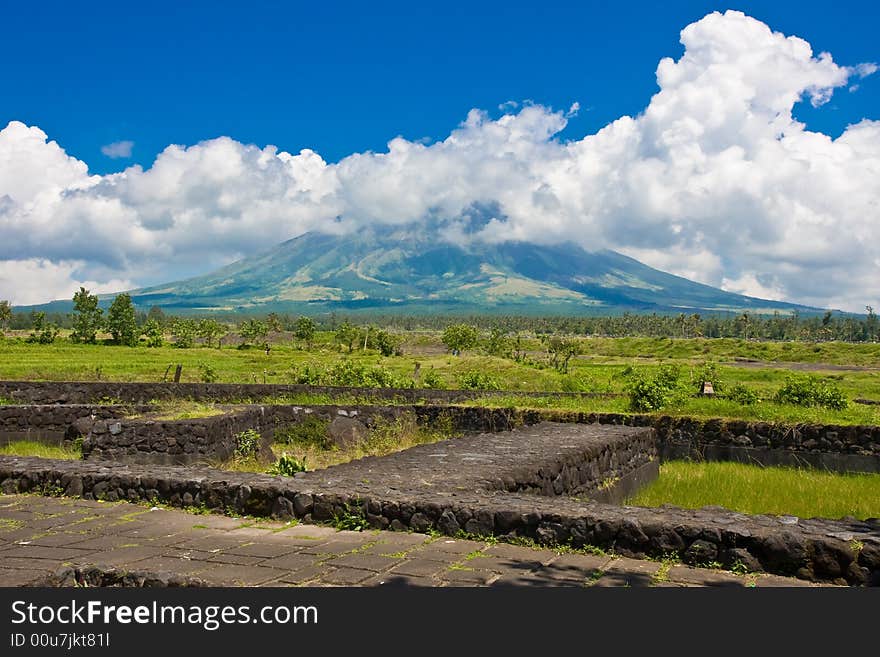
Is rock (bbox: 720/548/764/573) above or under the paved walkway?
above

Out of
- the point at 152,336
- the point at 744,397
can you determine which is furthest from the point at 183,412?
the point at 152,336

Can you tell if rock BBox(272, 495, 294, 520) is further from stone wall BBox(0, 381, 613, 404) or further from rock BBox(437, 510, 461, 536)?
stone wall BBox(0, 381, 613, 404)

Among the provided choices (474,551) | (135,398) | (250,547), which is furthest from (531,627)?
(135,398)

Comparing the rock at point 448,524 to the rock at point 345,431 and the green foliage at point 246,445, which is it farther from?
the rock at point 345,431

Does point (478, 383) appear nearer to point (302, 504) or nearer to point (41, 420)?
point (41, 420)

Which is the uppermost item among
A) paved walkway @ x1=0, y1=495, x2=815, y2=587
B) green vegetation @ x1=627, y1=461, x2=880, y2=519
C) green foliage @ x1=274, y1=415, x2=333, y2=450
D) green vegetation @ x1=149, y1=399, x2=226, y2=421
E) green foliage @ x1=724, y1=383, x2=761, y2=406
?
green foliage @ x1=724, y1=383, x2=761, y2=406

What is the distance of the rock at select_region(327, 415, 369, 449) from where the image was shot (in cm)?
1716

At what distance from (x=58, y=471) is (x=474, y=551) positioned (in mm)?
5128

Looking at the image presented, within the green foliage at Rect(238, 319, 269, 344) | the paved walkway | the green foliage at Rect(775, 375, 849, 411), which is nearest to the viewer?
the paved walkway

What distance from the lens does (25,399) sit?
24641mm

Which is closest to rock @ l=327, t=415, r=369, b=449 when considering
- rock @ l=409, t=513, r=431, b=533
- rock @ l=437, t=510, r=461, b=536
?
rock @ l=409, t=513, r=431, b=533

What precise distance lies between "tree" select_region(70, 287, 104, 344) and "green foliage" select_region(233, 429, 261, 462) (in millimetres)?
76374

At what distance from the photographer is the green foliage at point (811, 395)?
17.0 metres

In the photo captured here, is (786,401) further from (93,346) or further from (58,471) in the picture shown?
(93,346)
